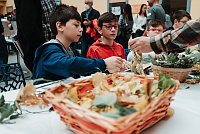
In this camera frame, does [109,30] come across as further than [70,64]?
Yes

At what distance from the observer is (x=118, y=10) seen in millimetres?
5949

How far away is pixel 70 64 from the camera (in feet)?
3.51

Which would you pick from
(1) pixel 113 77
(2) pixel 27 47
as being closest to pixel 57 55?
(1) pixel 113 77

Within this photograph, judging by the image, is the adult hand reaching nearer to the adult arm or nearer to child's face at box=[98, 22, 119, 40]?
the adult arm

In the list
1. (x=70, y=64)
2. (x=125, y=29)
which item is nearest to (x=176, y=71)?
(x=70, y=64)

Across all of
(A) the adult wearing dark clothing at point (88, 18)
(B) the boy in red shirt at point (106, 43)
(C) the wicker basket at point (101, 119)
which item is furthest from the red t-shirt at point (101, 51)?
(A) the adult wearing dark clothing at point (88, 18)

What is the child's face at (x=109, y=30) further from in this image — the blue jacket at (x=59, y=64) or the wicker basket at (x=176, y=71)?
the wicker basket at (x=176, y=71)

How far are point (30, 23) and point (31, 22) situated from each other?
13mm

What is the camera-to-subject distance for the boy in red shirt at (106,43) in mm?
1855

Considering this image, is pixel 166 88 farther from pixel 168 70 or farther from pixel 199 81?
pixel 199 81

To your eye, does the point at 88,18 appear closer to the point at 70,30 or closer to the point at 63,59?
the point at 70,30

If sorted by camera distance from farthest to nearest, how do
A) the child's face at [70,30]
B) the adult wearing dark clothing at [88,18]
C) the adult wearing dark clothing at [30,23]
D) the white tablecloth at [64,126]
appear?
the adult wearing dark clothing at [88,18]
the adult wearing dark clothing at [30,23]
the child's face at [70,30]
the white tablecloth at [64,126]

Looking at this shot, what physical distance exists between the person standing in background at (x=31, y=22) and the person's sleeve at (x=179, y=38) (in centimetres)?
115

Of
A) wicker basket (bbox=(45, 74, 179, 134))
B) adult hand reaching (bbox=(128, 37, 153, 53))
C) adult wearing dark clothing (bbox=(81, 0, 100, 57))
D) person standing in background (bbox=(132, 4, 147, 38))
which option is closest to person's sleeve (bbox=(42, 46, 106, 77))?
adult hand reaching (bbox=(128, 37, 153, 53))
